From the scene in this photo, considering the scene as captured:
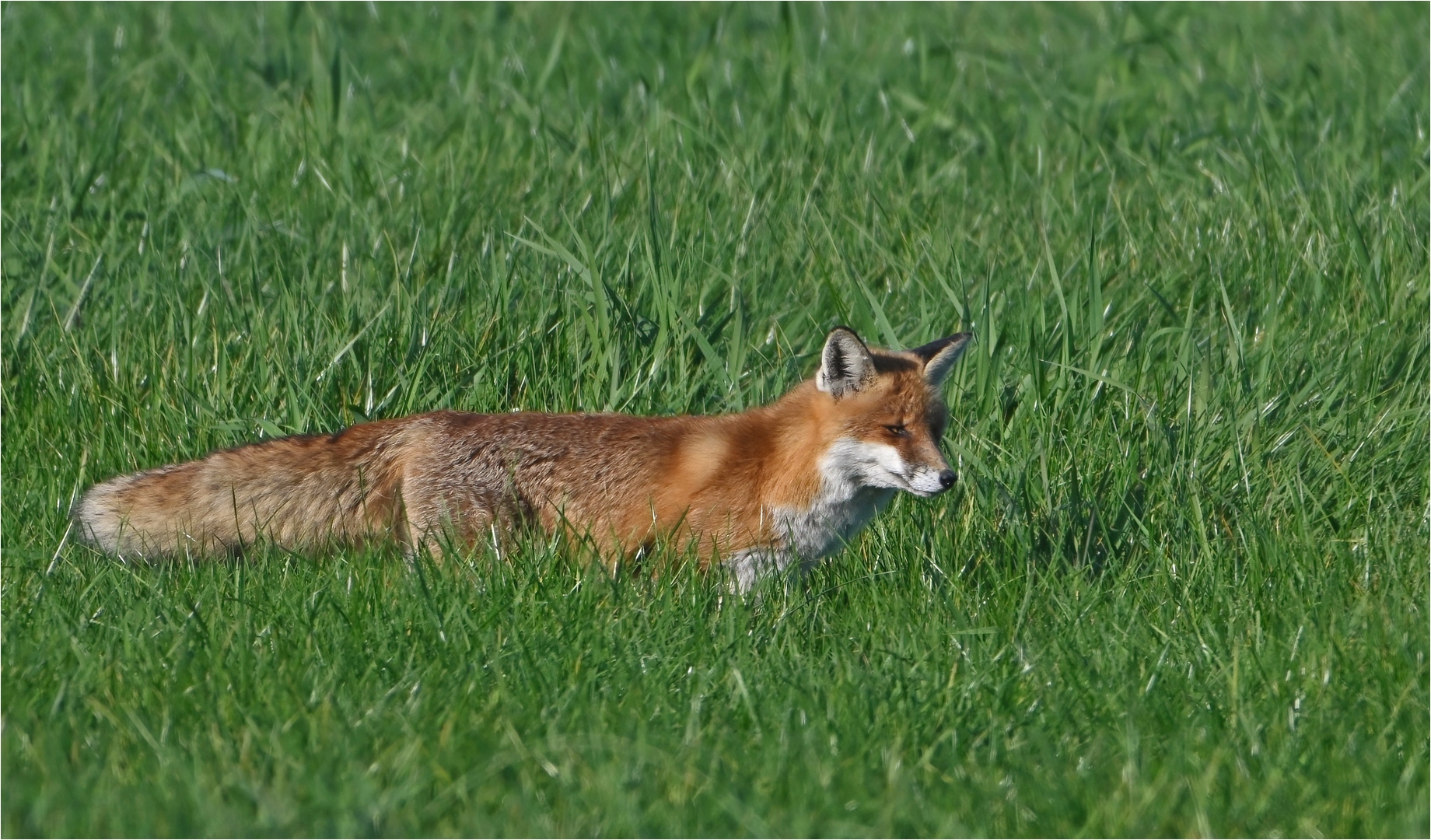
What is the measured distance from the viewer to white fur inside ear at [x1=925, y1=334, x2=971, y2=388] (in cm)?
545

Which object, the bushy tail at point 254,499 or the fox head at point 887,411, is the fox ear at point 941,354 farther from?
the bushy tail at point 254,499

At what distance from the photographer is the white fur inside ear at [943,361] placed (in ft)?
17.9

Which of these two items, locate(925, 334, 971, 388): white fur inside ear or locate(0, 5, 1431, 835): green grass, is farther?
locate(925, 334, 971, 388): white fur inside ear

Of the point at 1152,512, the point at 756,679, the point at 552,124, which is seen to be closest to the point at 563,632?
the point at 756,679

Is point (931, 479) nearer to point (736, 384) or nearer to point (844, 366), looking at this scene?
point (844, 366)

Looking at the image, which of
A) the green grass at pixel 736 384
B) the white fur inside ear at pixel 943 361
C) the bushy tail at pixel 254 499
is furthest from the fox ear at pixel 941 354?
the bushy tail at pixel 254 499

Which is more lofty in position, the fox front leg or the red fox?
the red fox

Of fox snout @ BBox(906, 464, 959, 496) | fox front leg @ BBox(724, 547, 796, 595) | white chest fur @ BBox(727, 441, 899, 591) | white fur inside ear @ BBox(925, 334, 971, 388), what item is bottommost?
fox front leg @ BBox(724, 547, 796, 595)

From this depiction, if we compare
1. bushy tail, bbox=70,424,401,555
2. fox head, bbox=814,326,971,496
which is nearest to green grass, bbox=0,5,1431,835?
bushy tail, bbox=70,424,401,555

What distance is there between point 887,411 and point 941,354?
319mm

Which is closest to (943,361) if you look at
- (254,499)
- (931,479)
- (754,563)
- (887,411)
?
(887,411)

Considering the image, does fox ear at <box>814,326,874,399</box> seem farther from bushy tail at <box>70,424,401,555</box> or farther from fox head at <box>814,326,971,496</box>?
bushy tail at <box>70,424,401,555</box>

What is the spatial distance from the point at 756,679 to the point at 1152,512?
7.08 ft

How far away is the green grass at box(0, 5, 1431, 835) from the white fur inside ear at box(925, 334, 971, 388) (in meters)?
0.38
